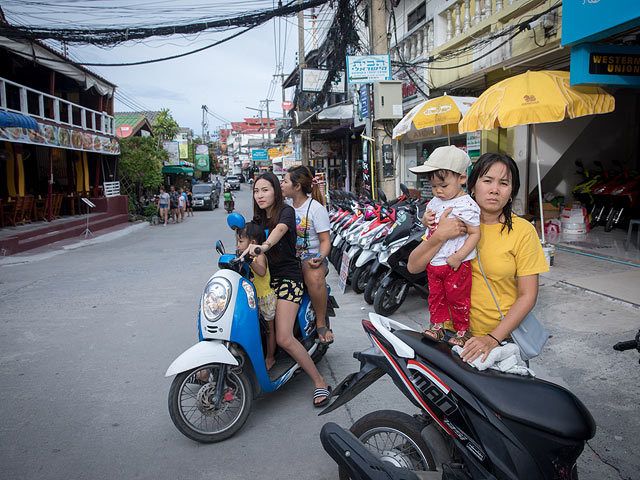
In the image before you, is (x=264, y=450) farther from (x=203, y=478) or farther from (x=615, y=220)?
(x=615, y=220)

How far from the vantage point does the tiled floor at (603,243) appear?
6616 mm

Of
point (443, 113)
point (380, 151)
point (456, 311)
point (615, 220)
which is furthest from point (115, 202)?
point (456, 311)

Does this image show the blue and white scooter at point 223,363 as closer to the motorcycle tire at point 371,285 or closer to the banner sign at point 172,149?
the motorcycle tire at point 371,285

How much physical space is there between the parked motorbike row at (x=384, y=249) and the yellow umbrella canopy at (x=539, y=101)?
4.75 feet

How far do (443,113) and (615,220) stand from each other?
4.20 metres

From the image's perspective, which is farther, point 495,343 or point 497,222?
point 497,222

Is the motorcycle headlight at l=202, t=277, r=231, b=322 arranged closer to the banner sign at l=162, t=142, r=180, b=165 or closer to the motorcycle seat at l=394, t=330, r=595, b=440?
the motorcycle seat at l=394, t=330, r=595, b=440

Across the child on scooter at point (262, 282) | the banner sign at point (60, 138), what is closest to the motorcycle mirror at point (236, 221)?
the child on scooter at point (262, 282)

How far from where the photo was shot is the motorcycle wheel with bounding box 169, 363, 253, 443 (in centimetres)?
270

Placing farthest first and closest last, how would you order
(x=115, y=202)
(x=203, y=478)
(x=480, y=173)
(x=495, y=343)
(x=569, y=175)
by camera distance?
(x=115, y=202) → (x=569, y=175) → (x=203, y=478) → (x=480, y=173) → (x=495, y=343)

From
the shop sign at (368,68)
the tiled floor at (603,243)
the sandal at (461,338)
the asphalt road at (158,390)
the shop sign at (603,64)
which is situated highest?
the shop sign at (368,68)

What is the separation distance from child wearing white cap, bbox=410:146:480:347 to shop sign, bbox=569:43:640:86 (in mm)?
4253

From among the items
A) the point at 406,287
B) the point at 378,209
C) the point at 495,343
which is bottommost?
the point at 406,287

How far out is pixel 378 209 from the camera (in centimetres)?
588
